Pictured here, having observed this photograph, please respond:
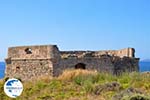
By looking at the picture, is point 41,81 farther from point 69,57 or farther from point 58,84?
point 69,57

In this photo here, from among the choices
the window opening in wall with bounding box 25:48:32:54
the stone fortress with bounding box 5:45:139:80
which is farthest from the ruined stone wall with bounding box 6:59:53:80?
the window opening in wall with bounding box 25:48:32:54

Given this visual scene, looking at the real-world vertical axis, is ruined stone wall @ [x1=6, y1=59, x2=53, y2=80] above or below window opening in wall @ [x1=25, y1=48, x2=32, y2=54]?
below

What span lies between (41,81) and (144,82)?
4660mm

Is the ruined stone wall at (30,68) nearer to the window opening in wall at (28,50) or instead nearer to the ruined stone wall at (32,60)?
the ruined stone wall at (32,60)

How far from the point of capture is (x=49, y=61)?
27.3 meters

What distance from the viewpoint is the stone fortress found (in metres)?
27.3

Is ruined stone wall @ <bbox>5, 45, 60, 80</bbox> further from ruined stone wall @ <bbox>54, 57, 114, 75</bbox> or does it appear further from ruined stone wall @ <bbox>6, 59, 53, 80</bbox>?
ruined stone wall @ <bbox>54, 57, 114, 75</bbox>

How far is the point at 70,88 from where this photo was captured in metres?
16.9

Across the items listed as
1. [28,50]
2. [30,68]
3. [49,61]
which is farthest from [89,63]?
[28,50]

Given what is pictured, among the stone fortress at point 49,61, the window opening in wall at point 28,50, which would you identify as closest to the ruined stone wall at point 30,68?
the stone fortress at point 49,61

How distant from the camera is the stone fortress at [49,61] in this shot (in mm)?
27312

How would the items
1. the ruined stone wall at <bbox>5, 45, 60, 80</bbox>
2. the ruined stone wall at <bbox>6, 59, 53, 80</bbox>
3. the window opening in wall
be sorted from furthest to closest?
1. the window opening in wall
2. the ruined stone wall at <bbox>6, 59, 53, 80</bbox>
3. the ruined stone wall at <bbox>5, 45, 60, 80</bbox>

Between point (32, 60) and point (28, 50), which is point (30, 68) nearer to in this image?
point (32, 60)

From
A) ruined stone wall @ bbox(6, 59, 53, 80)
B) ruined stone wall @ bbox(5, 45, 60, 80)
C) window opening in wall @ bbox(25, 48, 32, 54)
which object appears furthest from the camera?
window opening in wall @ bbox(25, 48, 32, 54)
